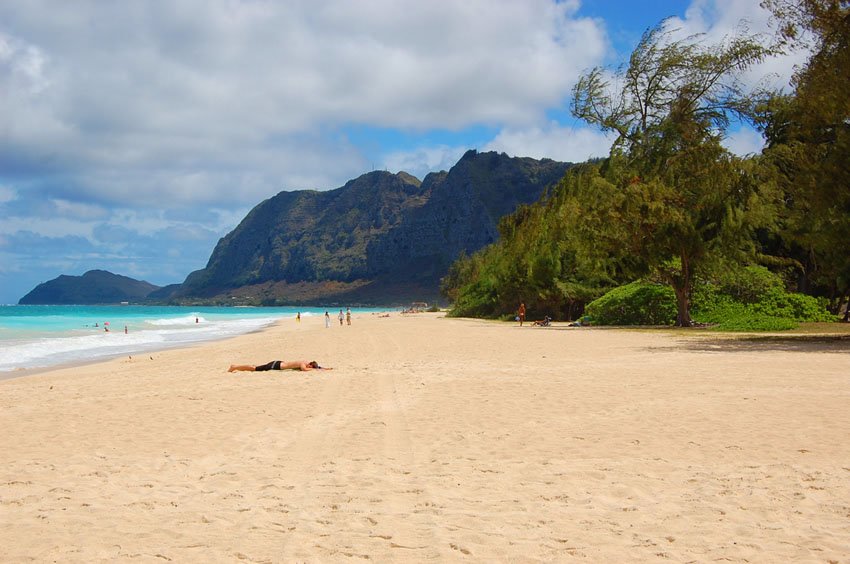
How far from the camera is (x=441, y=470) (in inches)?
240

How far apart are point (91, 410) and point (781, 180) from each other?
98.2 ft

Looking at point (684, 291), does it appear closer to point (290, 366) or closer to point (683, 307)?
point (683, 307)

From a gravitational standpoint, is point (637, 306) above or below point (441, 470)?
above

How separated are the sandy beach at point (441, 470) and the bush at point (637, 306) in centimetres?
1854

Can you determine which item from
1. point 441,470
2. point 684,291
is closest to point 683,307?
point 684,291

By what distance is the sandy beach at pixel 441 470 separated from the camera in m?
4.24

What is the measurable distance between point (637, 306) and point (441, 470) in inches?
1068

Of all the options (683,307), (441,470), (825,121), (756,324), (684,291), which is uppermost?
(825,121)

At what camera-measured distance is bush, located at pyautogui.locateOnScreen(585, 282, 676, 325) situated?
30.6 metres

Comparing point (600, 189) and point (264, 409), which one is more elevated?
point (600, 189)

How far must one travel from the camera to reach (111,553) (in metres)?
4.16

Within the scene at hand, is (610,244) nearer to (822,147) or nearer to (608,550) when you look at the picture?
(822,147)

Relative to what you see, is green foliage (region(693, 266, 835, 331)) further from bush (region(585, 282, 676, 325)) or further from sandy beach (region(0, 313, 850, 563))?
sandy beach (region(0, 313, 850, 563))

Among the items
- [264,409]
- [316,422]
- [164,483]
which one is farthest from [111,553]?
[264,409]
